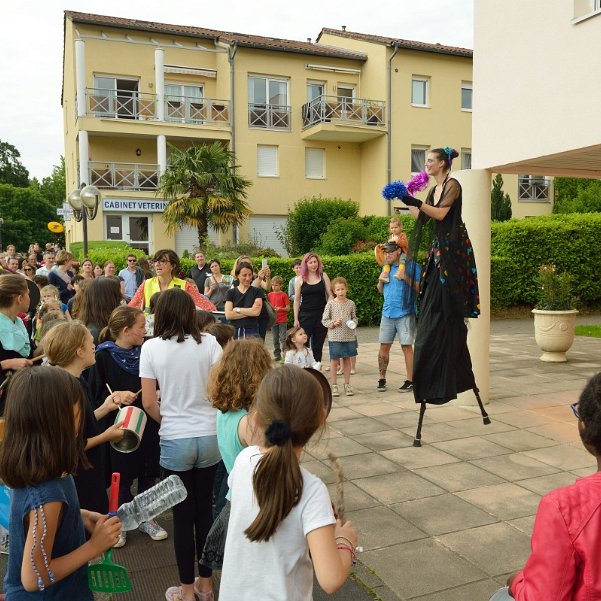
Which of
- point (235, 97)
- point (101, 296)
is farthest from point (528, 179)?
point (101, 296)

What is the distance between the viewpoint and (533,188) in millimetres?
31844

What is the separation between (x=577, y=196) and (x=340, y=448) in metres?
27.2

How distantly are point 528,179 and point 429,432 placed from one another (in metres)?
28.4

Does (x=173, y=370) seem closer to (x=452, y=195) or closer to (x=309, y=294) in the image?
(x=452, y=195)

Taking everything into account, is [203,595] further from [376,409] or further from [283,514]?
[376,409]

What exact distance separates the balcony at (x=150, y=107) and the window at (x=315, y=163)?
4291 mm

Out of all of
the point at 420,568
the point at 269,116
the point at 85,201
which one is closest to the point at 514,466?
the point at 420,568

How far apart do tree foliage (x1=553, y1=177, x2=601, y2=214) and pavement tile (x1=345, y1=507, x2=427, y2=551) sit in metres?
24.1

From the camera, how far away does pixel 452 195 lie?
586 cm

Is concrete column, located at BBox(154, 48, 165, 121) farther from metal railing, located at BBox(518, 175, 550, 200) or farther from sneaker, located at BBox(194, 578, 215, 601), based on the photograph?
sneaker, located at BBox(194, 578, 215, 601)

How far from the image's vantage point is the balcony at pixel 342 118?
28906 millimetres

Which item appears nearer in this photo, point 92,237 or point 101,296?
point 101,296

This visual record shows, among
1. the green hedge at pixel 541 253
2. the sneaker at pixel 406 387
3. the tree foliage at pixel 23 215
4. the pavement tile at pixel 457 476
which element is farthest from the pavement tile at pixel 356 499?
the tree foliage at pixel 23 215

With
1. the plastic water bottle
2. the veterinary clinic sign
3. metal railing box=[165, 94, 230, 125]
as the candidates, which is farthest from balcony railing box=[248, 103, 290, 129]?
the plastic water bottle
